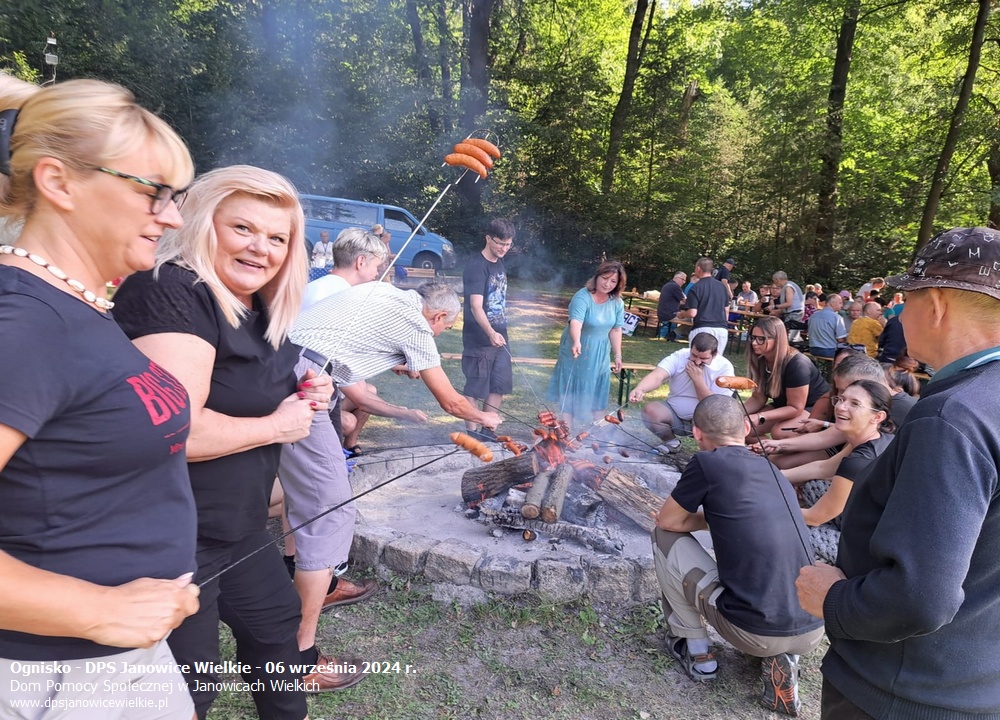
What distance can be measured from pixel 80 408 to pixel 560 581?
294 centimetres

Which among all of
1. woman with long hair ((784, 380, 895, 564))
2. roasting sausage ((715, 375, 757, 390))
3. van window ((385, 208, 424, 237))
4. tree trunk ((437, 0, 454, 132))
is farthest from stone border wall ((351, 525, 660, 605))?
tree trunk ((437, 0, 454, 132))

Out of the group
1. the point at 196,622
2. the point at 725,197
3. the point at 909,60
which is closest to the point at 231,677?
the point at 196,622

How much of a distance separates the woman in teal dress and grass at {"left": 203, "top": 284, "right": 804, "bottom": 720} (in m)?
2.88

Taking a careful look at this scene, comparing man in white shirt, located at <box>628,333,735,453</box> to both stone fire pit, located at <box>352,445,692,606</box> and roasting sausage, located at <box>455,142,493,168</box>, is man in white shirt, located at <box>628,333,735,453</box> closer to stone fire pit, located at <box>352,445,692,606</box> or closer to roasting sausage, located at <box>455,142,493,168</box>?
stone fire pit, located at <box>352,445,692,606</box>

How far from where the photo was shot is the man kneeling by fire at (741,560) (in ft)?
9.18

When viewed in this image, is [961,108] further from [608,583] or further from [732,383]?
[608,583]

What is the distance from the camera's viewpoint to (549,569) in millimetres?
3557

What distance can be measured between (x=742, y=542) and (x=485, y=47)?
18.4m

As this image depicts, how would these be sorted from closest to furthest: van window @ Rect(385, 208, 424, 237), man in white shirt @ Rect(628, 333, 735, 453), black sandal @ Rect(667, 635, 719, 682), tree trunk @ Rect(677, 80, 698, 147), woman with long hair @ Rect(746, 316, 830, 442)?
black sandal @ Rect(667, 635, 719, 682)
woman with long hair @ Rect(746, 316, 830, 442)
man in white shirt @ Rect(628, 333, 735, 453)
van window @ Rect(385, 208, 424, 237)
tree trunk @ Rect(677, 80, 698, 147)

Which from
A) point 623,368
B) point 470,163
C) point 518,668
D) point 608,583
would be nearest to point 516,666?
point 518,668

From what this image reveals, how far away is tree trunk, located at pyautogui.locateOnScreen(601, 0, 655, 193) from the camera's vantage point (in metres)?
18.8

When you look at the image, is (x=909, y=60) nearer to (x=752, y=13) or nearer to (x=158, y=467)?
(x=752, y=13)

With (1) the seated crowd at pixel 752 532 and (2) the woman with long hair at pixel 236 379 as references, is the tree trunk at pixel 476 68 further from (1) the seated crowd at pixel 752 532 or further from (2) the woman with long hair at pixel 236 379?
(2) the woman with long hair at pixel 236 379

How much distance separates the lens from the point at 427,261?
1756 cm
